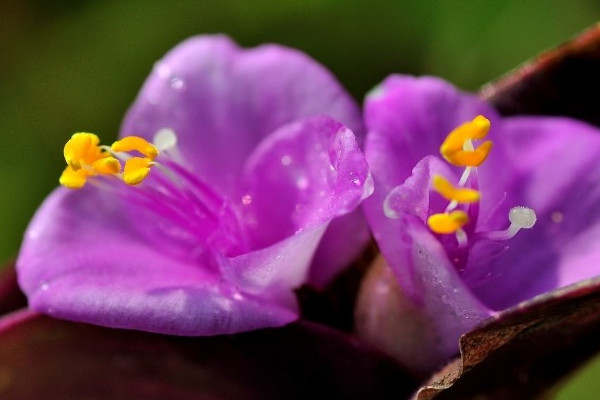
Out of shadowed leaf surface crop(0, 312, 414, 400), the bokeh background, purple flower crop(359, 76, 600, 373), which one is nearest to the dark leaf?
shadowed leaf surface crop(0, 312, 414, 400)

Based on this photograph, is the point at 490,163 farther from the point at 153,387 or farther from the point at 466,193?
the point at 153,387

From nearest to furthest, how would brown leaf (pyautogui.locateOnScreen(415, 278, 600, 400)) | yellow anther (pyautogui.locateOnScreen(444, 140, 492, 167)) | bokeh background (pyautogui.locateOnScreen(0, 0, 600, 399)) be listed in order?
brown leaf (pyautogui.locateOnScreen(415, 278, 600, 400)), yellow anther (pyautogui.locateOnScreen(444, 140, 492, 167)), bokeh background (pyautogui.locateOnScreen(0, 0, 600, 399))

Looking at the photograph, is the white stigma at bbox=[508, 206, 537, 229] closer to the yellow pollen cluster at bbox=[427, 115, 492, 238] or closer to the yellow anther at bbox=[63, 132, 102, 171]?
the yellow pollen cluster at bbox=[427, 115, 492, 238]

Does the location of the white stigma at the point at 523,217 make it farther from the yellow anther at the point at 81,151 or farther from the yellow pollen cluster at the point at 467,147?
the yellow anther at the point at 81,151

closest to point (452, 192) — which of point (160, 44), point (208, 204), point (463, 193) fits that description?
point (463, 193)

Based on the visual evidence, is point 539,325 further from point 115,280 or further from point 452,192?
point 115,280

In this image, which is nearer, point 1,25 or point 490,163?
point 490,163

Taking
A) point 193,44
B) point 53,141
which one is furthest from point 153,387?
point 53,141
